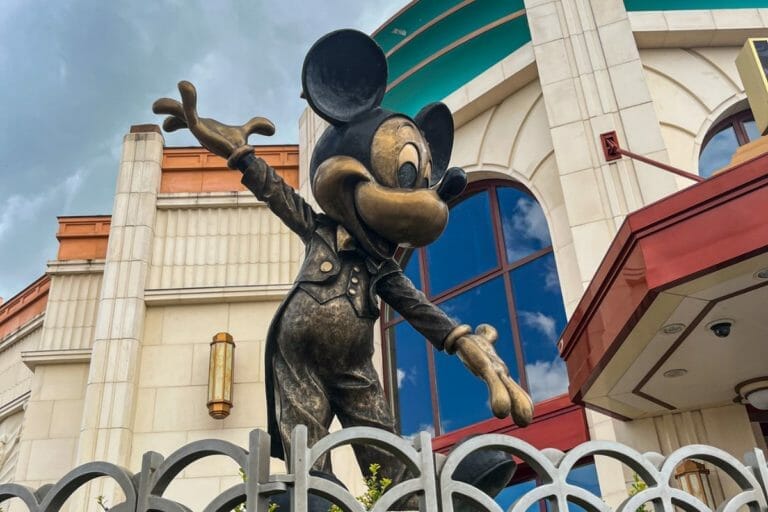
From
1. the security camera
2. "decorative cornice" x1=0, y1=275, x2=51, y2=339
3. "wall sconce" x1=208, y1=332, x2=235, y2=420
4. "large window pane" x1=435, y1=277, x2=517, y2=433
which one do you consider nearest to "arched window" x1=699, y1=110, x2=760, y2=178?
"large window pane" x1=435, y1=277, x2=517, y2=433

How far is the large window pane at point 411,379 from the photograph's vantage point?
8.41 metres

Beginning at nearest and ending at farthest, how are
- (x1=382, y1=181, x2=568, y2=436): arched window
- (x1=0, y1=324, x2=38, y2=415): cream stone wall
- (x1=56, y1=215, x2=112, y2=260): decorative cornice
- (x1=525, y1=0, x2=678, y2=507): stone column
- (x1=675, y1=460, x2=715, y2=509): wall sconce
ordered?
(x1=675, y1=460, x2=715, y2=509): wall sconce → (x1=525, y1=0, x2=678, y2=507): stone column → (x1=382, y1=181, x2=568, y2=436): arched window → (x1=56, y1=215, x2=112, y2=260): decorative cornice → (x1=0, y1=324, x2=38, y2=415): cream stone wall

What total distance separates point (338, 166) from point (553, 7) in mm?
6565

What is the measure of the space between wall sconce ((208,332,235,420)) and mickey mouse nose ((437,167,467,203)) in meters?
6.17

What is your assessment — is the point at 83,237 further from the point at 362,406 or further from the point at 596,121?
the point at 362,406

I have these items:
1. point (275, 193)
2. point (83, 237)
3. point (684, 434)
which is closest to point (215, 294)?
point (83, 237)

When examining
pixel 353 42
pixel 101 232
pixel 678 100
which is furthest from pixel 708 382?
pixel 101 232

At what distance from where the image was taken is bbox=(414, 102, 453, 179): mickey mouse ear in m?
3.37

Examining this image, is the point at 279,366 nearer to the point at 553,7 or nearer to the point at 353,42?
the point at 353,42

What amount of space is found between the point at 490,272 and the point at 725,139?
3215mm

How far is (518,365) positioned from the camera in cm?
764

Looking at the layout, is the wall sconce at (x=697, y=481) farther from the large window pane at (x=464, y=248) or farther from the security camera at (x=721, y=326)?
the large window pane at (x=464, y=248)

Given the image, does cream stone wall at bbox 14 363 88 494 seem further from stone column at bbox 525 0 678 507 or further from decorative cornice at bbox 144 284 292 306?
stone column at bbox 525 0 678 507

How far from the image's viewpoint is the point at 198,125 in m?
2.68
